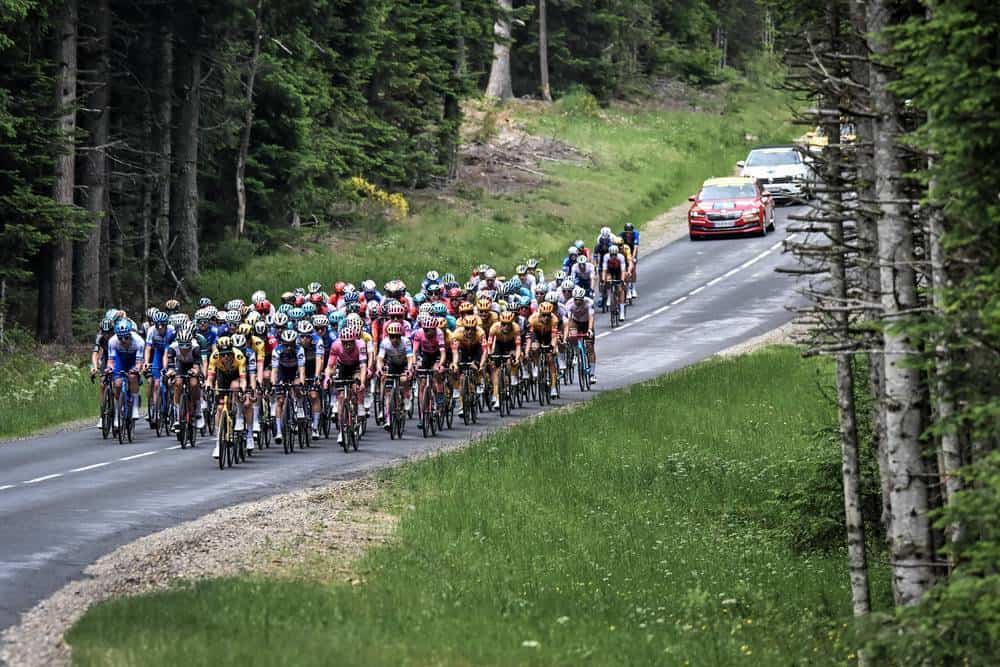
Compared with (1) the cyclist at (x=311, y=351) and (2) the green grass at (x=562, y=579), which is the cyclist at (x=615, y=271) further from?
(1) the cyclist at (x=311, y=351)

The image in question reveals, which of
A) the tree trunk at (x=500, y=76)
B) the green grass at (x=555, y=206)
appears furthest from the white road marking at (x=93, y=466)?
the tree trunk at (x=500, y=76)

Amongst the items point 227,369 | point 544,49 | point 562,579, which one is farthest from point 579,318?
point 544,49

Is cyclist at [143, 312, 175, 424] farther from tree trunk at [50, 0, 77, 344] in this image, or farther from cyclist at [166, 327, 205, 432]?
tree trunk at [50, 0, 77, 344]

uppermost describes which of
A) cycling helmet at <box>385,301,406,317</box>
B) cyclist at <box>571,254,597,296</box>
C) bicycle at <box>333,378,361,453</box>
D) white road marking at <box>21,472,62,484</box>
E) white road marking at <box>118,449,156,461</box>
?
cyclist at <box>571,254,597,296</box>

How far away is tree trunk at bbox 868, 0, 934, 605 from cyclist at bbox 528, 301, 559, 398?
58.2ft

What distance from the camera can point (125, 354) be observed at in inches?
1051

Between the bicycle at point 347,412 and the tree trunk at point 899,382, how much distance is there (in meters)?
13.7

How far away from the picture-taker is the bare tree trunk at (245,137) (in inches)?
1630

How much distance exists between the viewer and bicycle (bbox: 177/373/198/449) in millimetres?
25781

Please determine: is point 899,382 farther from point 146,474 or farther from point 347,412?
point 347,412

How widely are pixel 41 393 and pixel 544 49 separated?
147 ft

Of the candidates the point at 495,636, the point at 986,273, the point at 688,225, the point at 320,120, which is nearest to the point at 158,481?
the point at 495,636

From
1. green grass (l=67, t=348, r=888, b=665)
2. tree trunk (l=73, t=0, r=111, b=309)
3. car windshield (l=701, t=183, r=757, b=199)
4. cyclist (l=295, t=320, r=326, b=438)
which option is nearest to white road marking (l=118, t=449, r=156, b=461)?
cyclist (l=295, t=320, r=326, b=438)

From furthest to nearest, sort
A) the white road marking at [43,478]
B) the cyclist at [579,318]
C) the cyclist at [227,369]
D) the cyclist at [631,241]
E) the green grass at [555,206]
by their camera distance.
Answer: the green grass at [555,206], the cyclist at [631,241], the cyclist at [579,318], the cyclist at [227,369], the white road marking at [43,478]
